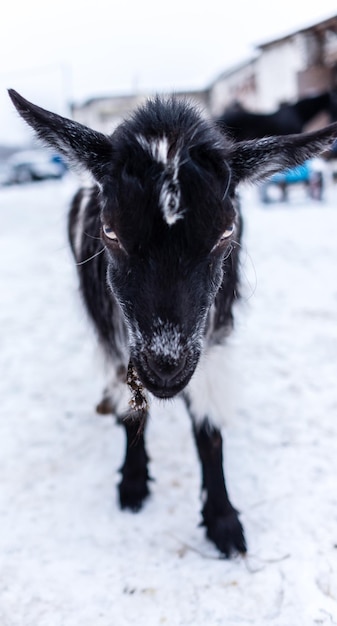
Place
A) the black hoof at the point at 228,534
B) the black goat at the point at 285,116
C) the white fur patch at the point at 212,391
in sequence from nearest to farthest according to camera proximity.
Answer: the black hoof at the point at 228,534 < the white fur patch at the point at 212,391 < the black goat at the point at 285,116

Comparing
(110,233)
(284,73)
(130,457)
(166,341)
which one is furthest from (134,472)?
(284,73)

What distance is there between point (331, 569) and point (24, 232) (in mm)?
10782

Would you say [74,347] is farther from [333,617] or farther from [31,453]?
[333,617]

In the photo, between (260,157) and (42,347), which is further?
(42,347)

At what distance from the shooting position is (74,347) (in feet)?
15.5

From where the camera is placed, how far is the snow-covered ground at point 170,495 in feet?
6.66

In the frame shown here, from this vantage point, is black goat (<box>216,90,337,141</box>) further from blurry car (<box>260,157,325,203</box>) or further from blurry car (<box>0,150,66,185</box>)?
blurry car (<box>0,150,66,185</box>)

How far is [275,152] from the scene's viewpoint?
1.93 metres

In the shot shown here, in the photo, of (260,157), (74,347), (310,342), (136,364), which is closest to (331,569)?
(136,364)

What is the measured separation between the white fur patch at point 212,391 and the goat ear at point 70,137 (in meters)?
1.00

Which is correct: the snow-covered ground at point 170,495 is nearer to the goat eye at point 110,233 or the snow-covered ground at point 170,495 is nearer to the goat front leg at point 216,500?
the goat front leg at point 216,500

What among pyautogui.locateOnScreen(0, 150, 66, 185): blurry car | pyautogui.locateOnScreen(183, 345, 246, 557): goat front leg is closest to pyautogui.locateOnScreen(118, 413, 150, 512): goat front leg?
pyautogui.locateOnScreen(183, 345, 246, 557): goat front leg

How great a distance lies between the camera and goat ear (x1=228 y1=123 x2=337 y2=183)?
1.87 meters

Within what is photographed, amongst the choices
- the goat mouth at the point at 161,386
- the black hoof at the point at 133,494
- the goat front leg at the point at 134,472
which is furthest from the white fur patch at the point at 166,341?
the black hoof at the point at 133,494
